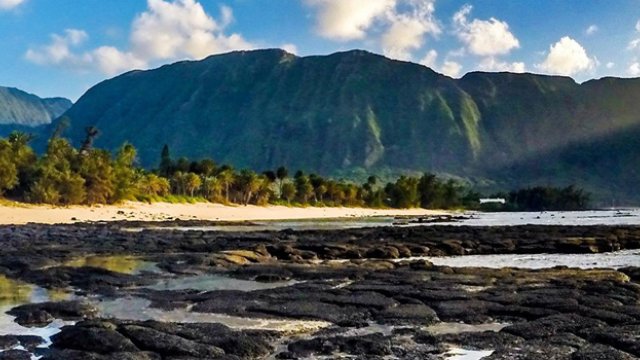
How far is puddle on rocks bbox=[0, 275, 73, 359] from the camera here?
1691 centimetres

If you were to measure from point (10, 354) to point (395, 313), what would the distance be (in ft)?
34.8

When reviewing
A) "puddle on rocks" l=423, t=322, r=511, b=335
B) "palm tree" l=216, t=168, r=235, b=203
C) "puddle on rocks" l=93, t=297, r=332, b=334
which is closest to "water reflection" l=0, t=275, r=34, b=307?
"puddle on rocks" l=93, t=297, r=332, b=334

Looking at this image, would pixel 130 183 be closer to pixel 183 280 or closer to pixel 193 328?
pixel 183 280

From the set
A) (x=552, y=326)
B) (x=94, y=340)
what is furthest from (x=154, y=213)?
(x=552, y=326)

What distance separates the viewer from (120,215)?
302 feet

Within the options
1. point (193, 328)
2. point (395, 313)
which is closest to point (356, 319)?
point (395, 313)

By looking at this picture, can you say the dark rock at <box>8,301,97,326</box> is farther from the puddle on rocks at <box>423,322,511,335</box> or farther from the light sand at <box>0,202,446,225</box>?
the light sand at <box>0,202,446,225</box>

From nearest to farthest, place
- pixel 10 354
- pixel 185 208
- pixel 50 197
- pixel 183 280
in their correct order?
1. pixel 10 354
2. pixel 183 280
3. pixel 50 197
4. pixel 185 208

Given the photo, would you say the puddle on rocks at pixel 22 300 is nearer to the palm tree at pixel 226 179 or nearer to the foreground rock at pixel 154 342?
the foreground rock at pixel 154 342

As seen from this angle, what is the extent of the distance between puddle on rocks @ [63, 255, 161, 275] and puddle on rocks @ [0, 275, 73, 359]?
525 centimetres

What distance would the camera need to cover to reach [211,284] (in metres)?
27.4

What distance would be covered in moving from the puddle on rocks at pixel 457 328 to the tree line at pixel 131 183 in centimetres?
7793

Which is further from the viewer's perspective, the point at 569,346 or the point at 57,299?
the point at 57,299

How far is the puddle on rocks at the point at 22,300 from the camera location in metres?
16.9
